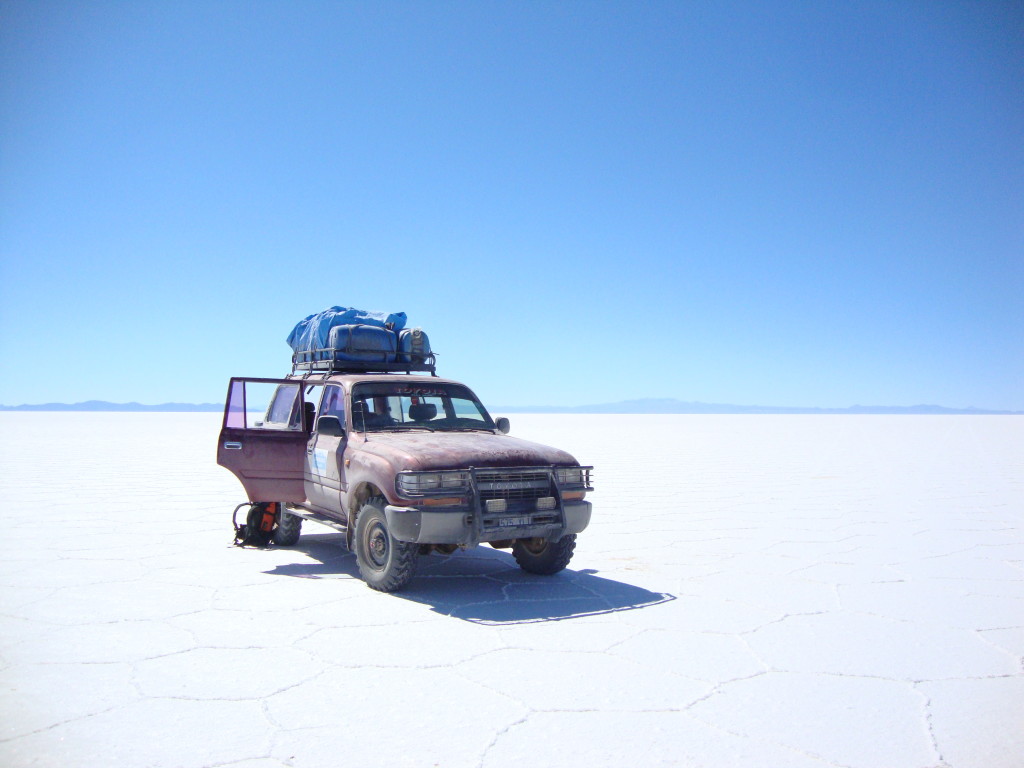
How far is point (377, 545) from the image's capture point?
22.5 ft

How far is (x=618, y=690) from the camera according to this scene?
14.8ft

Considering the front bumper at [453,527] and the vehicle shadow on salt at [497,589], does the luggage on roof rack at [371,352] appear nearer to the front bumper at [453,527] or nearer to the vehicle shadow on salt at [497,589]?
the vehicle shadow on salt at [497,589]

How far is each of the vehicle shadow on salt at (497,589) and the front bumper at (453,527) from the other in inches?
20.3

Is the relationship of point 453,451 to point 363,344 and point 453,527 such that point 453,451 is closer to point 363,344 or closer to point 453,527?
point 453,527

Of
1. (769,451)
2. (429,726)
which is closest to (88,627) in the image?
(429,726)

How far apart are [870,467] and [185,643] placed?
57.7 feet

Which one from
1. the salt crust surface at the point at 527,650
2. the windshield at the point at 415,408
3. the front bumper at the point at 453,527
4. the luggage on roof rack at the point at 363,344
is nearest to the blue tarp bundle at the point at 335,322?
the luggage on roof rack at the point at 363,344

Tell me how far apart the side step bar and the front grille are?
1.50 meters

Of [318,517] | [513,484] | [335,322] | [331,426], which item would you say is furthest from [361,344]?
[513,484]

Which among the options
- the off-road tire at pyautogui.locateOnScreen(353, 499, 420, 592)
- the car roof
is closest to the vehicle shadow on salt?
the off-road tire at pyautogui.locateOnScreen(353, 499, 420, 592)

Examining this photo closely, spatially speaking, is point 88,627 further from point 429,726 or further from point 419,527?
point 429,726

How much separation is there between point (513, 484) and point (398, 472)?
94cm

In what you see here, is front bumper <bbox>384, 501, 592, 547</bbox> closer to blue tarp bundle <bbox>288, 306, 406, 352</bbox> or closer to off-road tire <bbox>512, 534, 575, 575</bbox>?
off-road tire <bbox>512, 534, 575, 575</bbox>

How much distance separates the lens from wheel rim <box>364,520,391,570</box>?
265 inches
